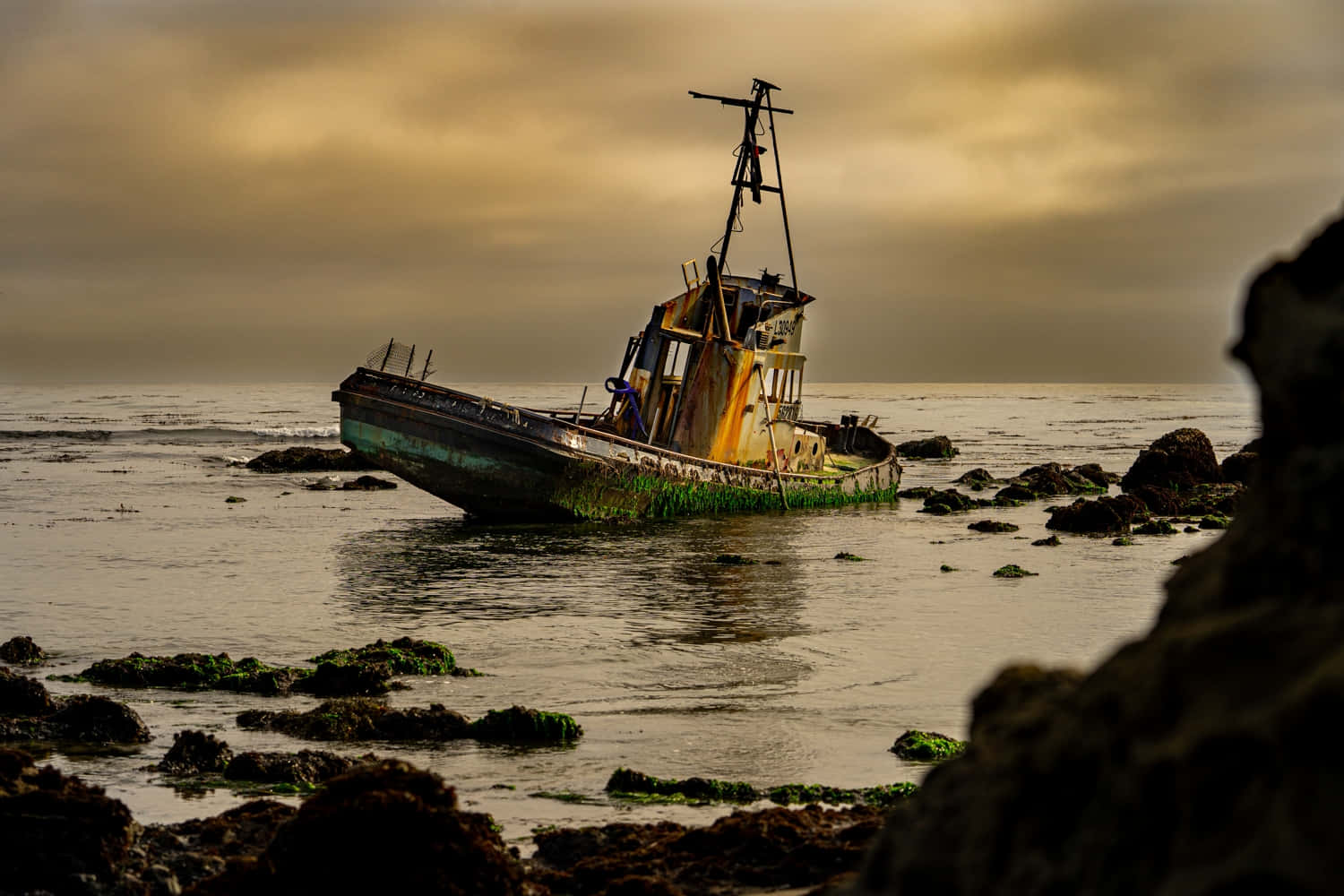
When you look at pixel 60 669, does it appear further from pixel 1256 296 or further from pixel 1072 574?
pixel 1072 574

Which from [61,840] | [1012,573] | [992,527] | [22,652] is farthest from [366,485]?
[61,840]

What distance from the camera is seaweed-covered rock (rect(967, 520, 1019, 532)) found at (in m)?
22.8

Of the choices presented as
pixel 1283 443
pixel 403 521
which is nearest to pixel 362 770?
pixel 1283 443

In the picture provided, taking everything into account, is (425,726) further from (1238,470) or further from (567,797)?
(1238,470)

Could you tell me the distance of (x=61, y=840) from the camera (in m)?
5.03

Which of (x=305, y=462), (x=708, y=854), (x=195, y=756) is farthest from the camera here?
(x=305, y=462)

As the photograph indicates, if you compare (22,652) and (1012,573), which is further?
(1012,573)

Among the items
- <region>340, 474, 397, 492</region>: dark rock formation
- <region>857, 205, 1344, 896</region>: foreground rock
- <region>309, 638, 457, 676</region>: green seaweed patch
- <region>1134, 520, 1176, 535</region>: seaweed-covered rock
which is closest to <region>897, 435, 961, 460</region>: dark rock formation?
<region>340, 474, 397, 492</region>: dark rock formation

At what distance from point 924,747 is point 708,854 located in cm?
255

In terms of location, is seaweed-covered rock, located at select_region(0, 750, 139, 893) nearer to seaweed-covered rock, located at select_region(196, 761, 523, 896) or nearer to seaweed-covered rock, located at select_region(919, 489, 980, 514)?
seaweed-covered rock, located at select_region(196, 761, 523, 896)

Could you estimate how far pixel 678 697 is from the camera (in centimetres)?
928

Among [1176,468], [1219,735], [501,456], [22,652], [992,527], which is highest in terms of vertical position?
[1176,468]

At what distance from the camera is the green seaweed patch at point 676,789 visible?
674 cm

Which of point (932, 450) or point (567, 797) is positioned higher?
point (932, 450)
